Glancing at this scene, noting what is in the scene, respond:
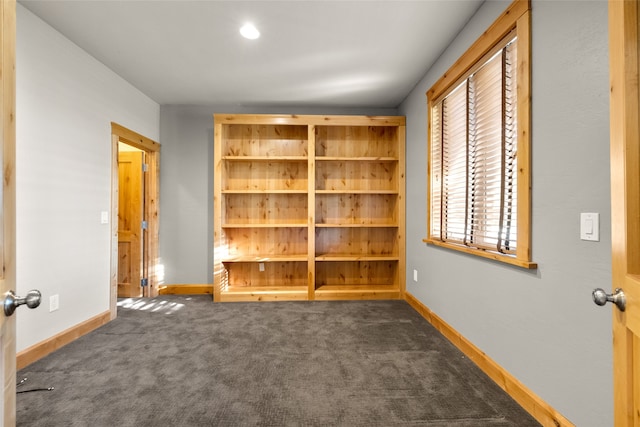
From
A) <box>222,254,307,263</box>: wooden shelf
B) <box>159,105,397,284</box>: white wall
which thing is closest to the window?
<box>222,254,307,263</box>: wooden shelf

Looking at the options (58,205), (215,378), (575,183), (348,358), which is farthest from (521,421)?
(58,205)

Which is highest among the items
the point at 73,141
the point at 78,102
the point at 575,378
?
the point at 78,102

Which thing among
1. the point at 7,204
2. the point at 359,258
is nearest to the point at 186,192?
the point at 359,258

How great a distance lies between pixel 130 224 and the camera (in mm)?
3980

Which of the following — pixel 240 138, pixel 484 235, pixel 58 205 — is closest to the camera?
pixel 484 235

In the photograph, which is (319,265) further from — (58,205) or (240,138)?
(58,205)

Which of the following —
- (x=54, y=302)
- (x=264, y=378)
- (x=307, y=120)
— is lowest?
(x=264, y=378)

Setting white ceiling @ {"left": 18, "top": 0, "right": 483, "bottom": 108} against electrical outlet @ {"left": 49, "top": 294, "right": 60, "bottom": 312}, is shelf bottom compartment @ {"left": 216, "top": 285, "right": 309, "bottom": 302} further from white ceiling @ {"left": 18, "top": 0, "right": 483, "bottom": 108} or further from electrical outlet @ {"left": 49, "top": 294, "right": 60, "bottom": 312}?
white ceiling @ {"left": 18, "top": 0, "right": 483, "bottom": 108}

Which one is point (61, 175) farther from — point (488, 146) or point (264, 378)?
point (488, 146)

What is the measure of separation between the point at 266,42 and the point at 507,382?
303cm

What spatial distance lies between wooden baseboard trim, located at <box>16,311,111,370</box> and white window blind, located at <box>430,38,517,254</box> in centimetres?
335

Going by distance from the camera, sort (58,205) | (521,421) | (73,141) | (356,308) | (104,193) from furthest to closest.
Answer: (356,308), (104,193), (73,141), (58,205), (521,421)

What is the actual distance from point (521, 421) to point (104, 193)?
3.72m

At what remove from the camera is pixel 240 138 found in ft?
13.3
